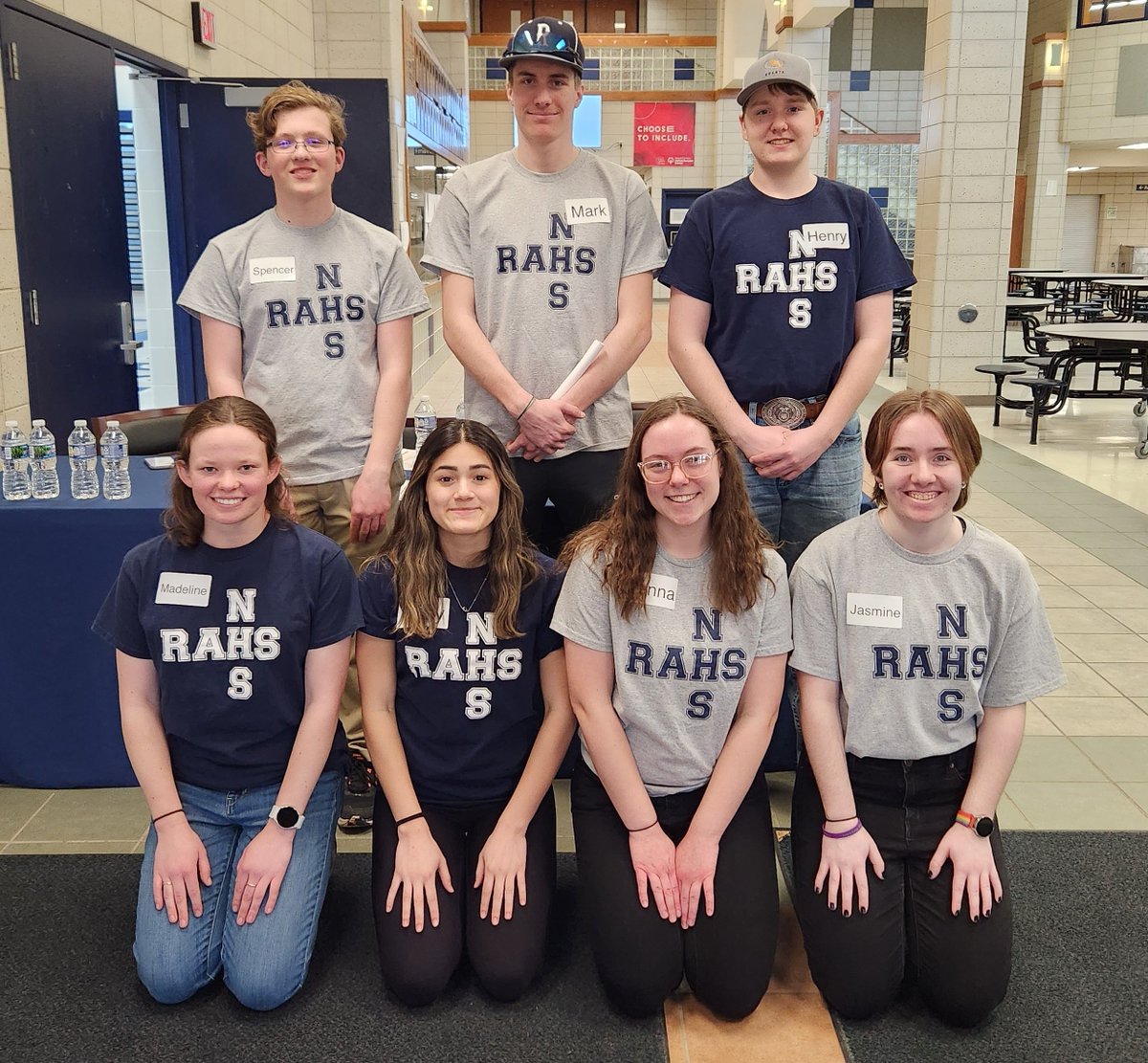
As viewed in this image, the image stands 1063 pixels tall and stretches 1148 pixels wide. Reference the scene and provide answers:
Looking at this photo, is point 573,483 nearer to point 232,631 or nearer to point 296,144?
point 232,631

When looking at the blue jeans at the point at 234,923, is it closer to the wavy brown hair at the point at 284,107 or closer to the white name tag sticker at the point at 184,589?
the white name tag sticker at the point at 184,589

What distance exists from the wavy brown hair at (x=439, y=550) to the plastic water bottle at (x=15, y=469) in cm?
117

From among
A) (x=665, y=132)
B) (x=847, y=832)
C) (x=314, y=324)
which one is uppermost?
(x=665, y=132)

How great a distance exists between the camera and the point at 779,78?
8.29 feet

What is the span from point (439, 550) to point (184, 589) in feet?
1.68

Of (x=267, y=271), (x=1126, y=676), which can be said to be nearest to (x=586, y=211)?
(x=267, y=271)

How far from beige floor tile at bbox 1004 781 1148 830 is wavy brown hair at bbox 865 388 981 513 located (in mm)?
1135

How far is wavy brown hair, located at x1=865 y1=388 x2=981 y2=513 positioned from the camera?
84.3 inches

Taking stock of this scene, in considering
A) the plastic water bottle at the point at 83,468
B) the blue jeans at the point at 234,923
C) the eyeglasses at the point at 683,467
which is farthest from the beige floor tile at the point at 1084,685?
the plastic water bottle at the point at 83,468

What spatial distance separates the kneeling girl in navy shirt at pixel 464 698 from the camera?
7.29 feet

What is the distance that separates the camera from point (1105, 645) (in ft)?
13.8

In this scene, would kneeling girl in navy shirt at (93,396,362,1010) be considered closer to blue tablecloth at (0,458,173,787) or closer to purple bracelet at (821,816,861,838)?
blue tablecloth at (0,458,173,787)

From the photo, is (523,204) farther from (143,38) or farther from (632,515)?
(143,38)

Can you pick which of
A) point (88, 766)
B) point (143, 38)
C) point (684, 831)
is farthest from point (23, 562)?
point (143, 38)
